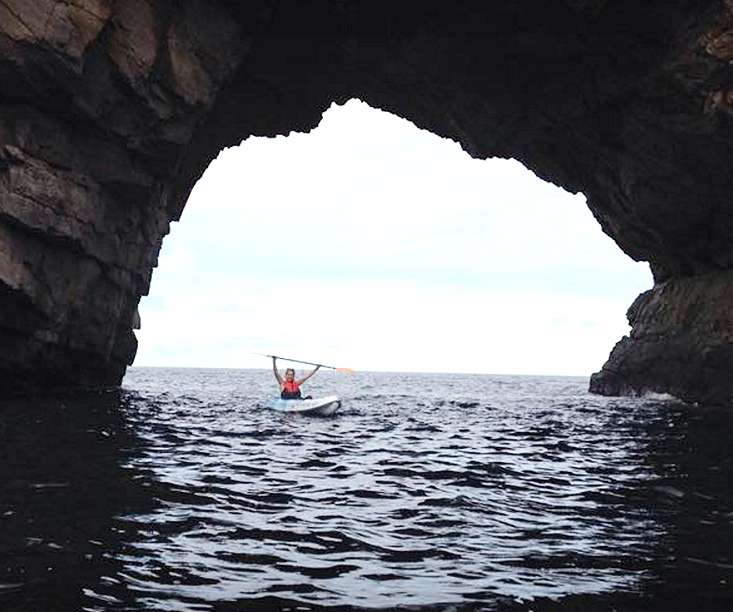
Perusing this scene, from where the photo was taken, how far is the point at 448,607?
23.0 ft

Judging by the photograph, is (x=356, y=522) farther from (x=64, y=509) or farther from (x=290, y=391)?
(x=290, y=391)

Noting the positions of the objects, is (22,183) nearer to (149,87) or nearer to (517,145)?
(149,87)

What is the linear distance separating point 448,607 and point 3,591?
4.51 meters

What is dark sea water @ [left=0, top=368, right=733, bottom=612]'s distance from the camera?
24.1ft

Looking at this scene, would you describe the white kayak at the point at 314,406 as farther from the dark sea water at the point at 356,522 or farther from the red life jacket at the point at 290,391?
the dark sea water at the point at 356,522

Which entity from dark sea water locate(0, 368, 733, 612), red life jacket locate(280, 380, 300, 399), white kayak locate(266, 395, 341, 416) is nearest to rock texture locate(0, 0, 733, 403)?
red life jacket locate(280, 380, 300, 399)

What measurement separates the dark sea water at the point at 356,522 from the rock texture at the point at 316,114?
1094 cm

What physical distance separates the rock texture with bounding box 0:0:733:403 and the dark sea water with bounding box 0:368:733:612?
10936 millimetres

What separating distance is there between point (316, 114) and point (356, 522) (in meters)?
32.9

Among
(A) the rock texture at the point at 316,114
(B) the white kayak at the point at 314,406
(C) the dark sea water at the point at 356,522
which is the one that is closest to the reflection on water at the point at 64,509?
(C) the dark sea water at the point at 356,522

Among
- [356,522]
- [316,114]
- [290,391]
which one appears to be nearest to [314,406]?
[290,391]

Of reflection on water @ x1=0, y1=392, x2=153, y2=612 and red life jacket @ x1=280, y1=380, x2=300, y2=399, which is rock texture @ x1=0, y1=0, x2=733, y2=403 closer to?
red life jacket @ x1=280, y1=380, x2=300, y2=399

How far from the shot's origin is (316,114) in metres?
40.0

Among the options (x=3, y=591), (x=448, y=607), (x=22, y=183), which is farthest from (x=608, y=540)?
(x=22, y=183)
